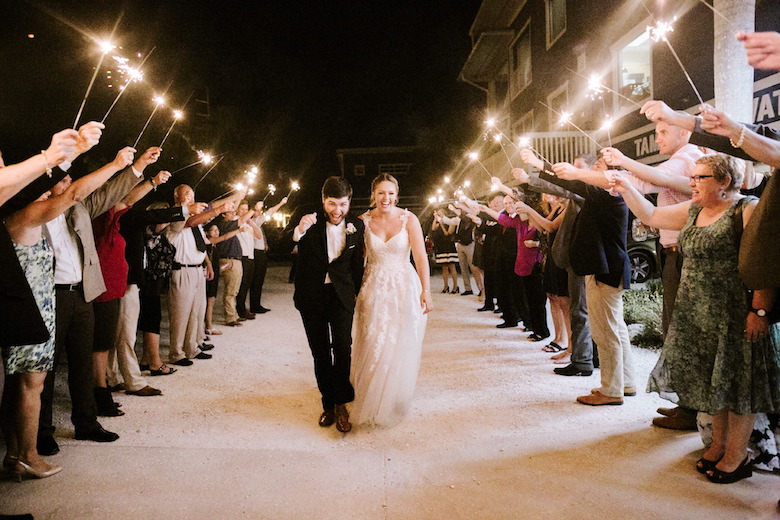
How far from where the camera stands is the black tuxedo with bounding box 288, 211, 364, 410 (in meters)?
4.11

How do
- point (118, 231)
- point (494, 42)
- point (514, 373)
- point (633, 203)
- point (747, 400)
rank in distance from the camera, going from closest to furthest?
point (747, 400) → point (633, 203) → point (118, 231) → point (514, 373) → point (494, 42)

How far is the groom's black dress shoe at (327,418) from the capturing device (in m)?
4.05

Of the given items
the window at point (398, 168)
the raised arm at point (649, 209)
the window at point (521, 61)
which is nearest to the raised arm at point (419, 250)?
the raised arm at point (649, 209)

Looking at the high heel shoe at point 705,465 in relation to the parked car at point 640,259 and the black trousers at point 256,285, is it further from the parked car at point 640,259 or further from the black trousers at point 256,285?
the parked car at point 640,259

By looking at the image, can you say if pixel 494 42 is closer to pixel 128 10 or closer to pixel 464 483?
pixel 128 10

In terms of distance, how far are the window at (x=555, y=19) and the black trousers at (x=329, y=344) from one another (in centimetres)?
1470

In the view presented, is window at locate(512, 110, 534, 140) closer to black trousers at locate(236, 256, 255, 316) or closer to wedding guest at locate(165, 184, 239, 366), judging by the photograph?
black trousers at locate(236, 256, 255, 316)

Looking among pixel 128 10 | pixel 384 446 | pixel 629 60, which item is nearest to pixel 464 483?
pixel 384 446

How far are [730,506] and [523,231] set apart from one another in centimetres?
522

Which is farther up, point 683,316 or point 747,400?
point 683,316

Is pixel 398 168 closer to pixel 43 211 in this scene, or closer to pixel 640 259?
pixel 640 259

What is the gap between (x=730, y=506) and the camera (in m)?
2.68

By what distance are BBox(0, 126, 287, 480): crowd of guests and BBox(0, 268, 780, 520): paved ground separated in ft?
1.10

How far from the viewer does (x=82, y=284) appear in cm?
372
